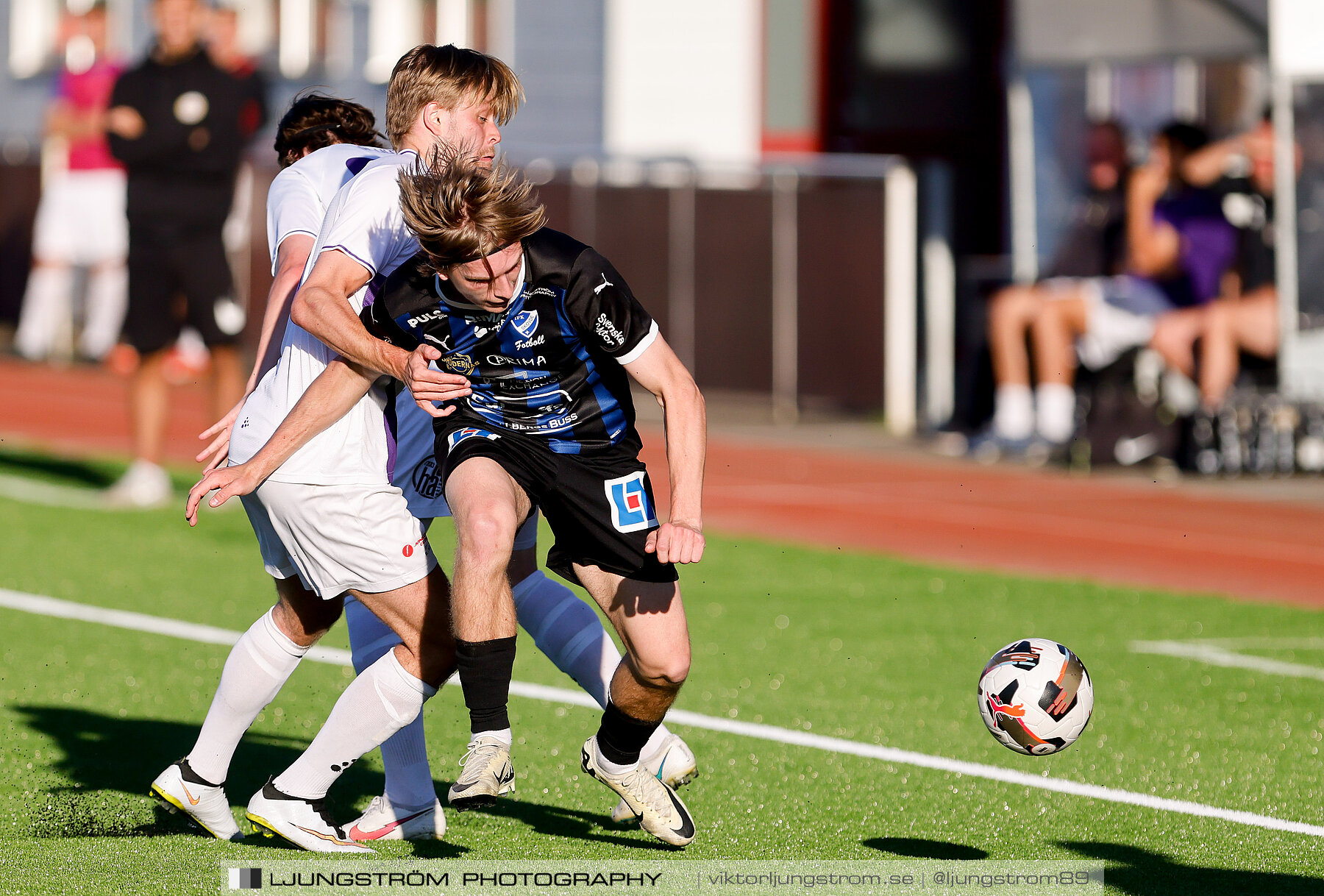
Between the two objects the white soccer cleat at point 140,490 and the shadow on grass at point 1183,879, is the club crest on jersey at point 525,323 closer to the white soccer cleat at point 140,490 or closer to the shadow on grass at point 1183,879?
the shadow on grass at point 1183,879

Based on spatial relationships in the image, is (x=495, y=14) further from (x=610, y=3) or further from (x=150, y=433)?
(x=150, y=433)

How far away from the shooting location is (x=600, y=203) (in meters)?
17.8

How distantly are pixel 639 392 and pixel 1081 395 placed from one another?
16.0ft

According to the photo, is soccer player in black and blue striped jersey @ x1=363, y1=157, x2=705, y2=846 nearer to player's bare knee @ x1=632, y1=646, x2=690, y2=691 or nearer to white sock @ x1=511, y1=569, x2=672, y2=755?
player's bare knee @ x1=632, y1=646, x2=690, y2=691

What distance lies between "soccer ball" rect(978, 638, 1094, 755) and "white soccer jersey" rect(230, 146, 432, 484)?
1.69m

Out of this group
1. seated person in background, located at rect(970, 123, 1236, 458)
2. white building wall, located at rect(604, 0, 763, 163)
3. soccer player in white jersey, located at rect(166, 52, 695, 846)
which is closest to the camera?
soccer player in white jersey, located at rect(166, 52, 695, 846)

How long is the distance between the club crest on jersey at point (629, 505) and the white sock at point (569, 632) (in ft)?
1.92

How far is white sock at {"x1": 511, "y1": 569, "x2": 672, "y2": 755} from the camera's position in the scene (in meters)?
5.45

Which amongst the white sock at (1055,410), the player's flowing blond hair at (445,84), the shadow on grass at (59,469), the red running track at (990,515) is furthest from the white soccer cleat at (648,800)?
the white sock at (1055,410)

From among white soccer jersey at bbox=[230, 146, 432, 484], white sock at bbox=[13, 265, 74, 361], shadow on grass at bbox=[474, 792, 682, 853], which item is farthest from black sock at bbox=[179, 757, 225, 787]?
white sock at bbox=[13, 265, 74, 361]

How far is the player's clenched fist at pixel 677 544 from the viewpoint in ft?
15.4

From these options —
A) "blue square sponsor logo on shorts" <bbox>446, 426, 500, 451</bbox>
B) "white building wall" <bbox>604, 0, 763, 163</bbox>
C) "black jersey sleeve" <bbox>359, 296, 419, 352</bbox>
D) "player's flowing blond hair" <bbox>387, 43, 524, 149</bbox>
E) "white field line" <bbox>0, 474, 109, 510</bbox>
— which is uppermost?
"white building wall" <bbox>604, 0, 763, 163</bbox>

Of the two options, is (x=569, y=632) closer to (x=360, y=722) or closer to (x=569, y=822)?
(x=569, y=822)

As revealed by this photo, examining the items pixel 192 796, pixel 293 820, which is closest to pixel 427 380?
pixel 293 820
